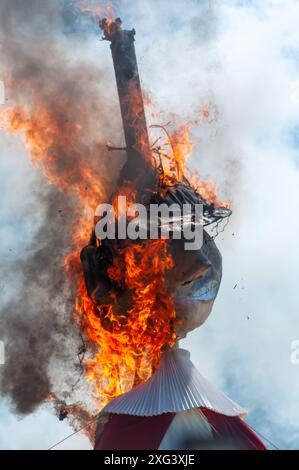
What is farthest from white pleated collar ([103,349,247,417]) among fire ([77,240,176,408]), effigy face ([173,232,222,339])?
effigy face ([173,232,222,339])

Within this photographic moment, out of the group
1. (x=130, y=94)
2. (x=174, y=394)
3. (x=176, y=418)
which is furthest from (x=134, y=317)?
(x=130, y=94)

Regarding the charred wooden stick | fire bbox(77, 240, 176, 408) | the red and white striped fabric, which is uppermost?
the charred wooden stick

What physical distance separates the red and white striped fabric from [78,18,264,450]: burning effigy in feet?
0.10

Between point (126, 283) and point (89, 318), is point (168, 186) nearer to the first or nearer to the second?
point (126, 283)

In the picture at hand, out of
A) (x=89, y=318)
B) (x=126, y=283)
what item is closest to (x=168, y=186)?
(x=126, y=283)

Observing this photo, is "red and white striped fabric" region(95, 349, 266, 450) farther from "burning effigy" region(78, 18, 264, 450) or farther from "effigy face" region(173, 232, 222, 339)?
"effigy face" region(173, 232, 222, 339)

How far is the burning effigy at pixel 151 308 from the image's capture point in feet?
61.4

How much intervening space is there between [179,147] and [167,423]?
35.5ft

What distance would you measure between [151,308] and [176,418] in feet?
11.9

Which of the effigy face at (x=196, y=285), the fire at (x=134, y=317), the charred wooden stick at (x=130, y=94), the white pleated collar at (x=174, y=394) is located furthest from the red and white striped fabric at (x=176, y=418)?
the charred wooden stick at (x=130, y=94)

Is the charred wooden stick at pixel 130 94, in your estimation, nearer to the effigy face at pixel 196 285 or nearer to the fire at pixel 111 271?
the fire at pixel 111 271

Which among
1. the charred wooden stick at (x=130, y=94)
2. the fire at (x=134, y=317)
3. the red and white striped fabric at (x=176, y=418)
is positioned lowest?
the red and white striped fabric at (x=176, y=418)

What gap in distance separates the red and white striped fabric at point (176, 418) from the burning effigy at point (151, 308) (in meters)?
0.03

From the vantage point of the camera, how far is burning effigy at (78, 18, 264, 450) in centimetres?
1872
